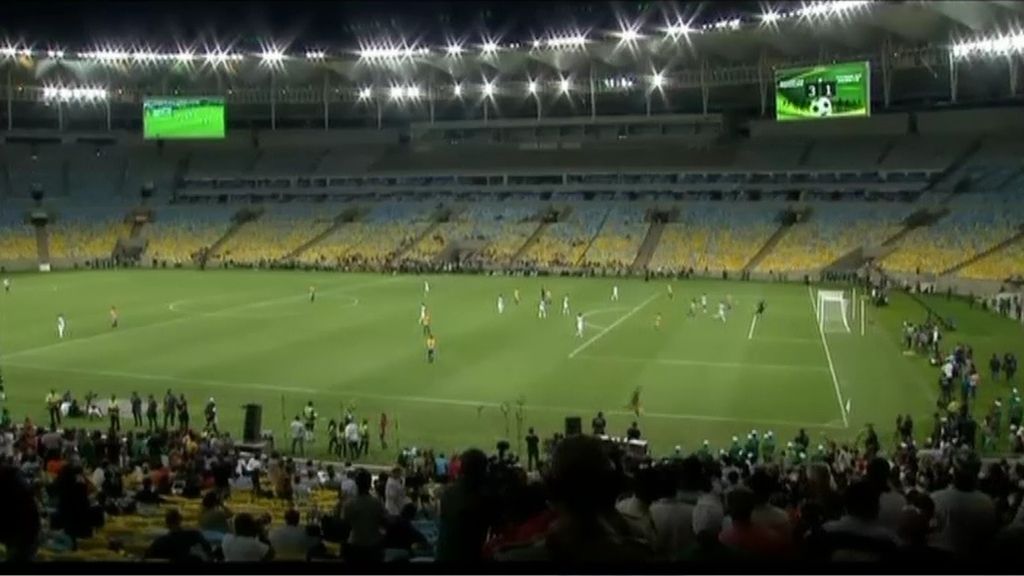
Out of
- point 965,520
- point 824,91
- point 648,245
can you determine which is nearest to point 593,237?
point 648,245

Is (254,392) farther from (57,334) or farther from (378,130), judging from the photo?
(378,130)

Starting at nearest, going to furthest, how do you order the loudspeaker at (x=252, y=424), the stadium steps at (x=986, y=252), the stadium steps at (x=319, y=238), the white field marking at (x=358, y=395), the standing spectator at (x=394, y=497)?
the standing spectator at (x=394, y=497), the loudspeaker at (x=252, y=424), the white field marking at (x=358, y=395), the stadium steps at (x=986, y=252), the stadium steps at (x=319, y=238)

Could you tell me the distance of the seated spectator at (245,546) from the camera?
636 centimetres

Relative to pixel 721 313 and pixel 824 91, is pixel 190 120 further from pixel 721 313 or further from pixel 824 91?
pixel 721 313

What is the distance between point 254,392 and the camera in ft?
89.3

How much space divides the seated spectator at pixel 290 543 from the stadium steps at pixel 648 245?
198 feet

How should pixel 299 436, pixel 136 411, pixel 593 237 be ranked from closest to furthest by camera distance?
pixel 299 436 < pixel 136 411 < pixel 593 237

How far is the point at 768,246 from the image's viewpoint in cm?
6581

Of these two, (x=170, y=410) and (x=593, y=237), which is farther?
(x=593, y=237)

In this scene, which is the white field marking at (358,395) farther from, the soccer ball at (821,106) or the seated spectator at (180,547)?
the soccer ball at (821,106)

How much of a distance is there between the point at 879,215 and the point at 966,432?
47.8m

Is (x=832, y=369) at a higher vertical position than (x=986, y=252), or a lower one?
lower

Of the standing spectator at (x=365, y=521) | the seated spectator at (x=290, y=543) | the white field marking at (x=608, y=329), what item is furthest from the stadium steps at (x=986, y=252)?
the seated spectator at (x=290, y=543)

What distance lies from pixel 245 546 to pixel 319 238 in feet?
242
